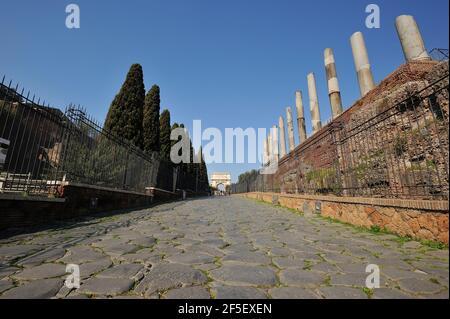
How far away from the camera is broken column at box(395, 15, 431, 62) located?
11.7 meters

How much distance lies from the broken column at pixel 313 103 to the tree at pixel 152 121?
13.4 m

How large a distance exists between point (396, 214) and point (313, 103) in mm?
19686

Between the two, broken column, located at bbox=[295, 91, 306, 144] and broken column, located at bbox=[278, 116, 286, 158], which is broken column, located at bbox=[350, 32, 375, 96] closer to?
broken column, located at bbox=[295, 91, 306, 144]

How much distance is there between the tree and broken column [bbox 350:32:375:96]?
48.4 feet

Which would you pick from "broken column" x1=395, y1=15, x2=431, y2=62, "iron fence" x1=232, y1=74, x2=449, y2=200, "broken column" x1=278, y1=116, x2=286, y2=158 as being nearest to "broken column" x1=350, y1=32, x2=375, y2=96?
"broken column" x1=395, y1=15, x2=431, y2=62

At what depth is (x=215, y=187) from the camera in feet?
266

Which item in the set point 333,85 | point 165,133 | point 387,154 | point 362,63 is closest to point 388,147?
point 387,154

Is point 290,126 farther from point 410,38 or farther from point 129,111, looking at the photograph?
point 129,111

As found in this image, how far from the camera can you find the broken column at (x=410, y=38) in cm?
1173

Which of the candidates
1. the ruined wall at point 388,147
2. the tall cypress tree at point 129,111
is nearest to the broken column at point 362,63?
the ruined wall at point 388,147

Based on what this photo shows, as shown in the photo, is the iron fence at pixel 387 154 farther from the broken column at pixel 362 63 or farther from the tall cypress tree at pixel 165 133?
the tall cypress tree at pixel 165 133

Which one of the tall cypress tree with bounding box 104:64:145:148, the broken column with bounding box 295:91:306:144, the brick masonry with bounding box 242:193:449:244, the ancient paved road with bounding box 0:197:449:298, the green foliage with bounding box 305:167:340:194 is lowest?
the ancient paved road with bounding box 0:197:449:298

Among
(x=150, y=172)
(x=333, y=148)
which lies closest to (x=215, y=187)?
(x=150, y=172)
